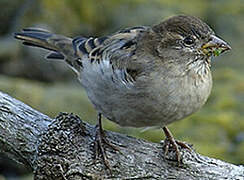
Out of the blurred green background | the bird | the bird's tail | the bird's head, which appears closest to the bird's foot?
the bird

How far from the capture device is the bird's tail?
188 inches

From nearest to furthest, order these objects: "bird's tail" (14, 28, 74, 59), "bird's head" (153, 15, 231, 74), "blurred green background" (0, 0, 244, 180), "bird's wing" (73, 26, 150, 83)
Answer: "bird's head" (153, 15, 231, 74), "bird's wing" (73, 26, 150, 83), "bird's tail" (14, 28, 74, 59), "blurred green background" (0, 0, 244, 180)

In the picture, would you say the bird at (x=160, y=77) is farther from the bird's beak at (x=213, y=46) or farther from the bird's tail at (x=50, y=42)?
the bird's tail at (x=50, y=42)

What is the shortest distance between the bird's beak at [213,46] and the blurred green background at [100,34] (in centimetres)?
240

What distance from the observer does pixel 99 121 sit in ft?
13.7

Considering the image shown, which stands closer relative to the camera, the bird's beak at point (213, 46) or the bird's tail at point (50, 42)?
the bird's beak at point (213, 46)

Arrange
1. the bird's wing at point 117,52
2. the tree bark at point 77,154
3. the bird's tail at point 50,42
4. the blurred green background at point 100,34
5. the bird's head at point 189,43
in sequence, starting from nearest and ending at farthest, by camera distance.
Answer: the tree bark at point 77,154 → the bird's head at point 189,43 → the bird's wing at point 117,52 → the bird's tail at point 50,42 → the blurred green background at point 100,34

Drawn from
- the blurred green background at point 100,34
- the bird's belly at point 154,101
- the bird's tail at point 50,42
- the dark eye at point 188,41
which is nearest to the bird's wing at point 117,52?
the bird's belly at point 154,101

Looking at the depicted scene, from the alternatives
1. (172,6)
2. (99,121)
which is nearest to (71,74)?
(172,6)

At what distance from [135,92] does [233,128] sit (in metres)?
2.86

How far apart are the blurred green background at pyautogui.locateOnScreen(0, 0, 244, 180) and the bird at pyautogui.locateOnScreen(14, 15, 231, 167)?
89.4 inches

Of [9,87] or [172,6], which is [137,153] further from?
[172,6]

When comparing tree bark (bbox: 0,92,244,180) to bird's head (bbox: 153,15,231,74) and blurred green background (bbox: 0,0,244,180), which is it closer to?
bird's head (bbox: 153,15,231,74)

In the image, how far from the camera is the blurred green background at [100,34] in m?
6.44
